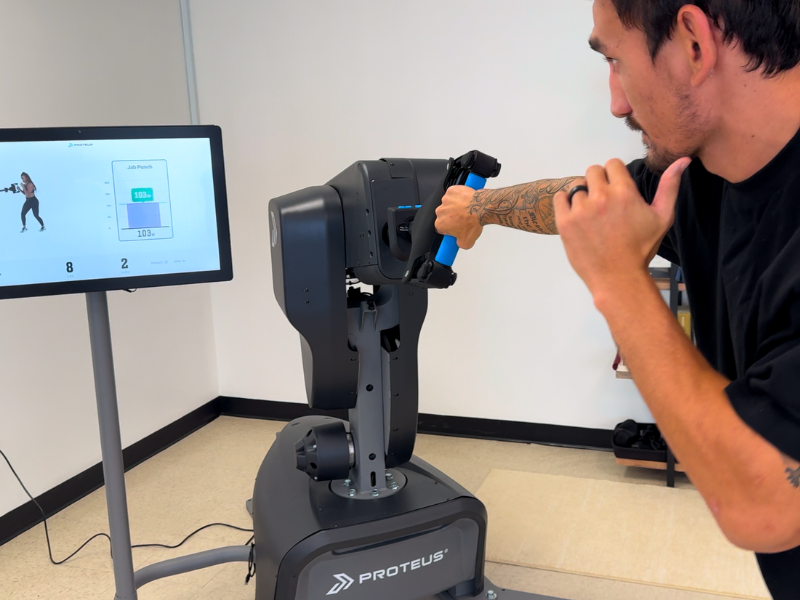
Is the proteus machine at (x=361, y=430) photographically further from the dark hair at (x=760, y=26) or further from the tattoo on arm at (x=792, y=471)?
the tattoo on arm at (x=792, y=471)

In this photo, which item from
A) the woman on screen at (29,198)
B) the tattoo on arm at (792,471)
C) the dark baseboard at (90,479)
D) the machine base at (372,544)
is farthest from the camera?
the dark baseboard at (90,479)

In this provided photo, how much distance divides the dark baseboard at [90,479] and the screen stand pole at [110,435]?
990 millimetres

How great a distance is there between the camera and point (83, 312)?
288cm

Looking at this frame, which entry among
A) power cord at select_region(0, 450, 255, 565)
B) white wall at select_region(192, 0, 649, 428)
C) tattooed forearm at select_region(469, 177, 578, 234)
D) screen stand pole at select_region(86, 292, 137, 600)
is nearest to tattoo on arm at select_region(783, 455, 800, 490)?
tattooed forearm at select_region(469, 177, 578, 234)

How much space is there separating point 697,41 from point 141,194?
134 cm

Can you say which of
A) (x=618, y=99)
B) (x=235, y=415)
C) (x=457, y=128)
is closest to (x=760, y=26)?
(x=618, y=99)

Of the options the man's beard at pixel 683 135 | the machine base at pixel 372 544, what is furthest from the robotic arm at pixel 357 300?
the man's beard at pixel 683 135

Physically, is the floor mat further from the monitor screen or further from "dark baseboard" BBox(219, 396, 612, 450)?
the monitor screen

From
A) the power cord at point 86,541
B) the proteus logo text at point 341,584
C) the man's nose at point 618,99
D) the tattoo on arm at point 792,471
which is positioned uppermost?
the man's nose at point 618,99

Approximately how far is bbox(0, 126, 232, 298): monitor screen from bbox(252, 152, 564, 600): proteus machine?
20 centimetres

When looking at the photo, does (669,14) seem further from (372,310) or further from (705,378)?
(372,310)

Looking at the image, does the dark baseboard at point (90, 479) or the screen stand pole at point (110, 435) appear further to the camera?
the dark baseboard at point (90, 479)

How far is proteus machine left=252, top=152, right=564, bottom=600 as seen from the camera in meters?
1.70

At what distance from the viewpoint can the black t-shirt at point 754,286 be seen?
2.16 ft
